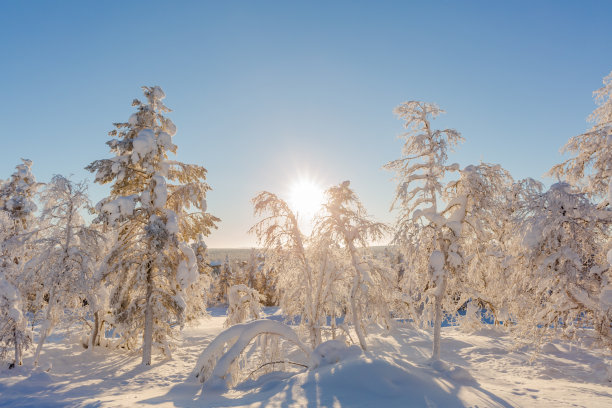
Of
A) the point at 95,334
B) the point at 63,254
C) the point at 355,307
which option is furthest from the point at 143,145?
the point at 95,334

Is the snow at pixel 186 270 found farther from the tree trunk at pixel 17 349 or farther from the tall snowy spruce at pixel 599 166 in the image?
the tall snowy spruce at pixel 599 166

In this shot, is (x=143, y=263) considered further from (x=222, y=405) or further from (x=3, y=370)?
(x=222, y=405)

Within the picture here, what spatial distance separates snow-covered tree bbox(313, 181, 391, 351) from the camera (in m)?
14.0

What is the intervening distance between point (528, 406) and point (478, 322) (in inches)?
487

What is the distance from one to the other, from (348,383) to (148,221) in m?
11.8

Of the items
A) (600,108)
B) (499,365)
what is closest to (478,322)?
(499,365)

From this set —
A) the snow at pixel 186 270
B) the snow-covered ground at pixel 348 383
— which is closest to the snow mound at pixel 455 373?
the snow-covered ground at pixel 348 383

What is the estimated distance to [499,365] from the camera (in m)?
15.9

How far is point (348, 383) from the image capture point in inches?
306

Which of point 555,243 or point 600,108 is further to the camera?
point 600,108

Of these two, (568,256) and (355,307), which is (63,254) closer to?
(355,307)

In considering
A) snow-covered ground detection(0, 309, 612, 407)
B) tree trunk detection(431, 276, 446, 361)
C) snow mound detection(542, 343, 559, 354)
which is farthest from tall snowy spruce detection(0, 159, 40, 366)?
snow mound detection(542, 343, 559, 354)

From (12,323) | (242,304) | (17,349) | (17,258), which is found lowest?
(17,349)

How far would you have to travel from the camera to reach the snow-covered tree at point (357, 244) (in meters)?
14.0
